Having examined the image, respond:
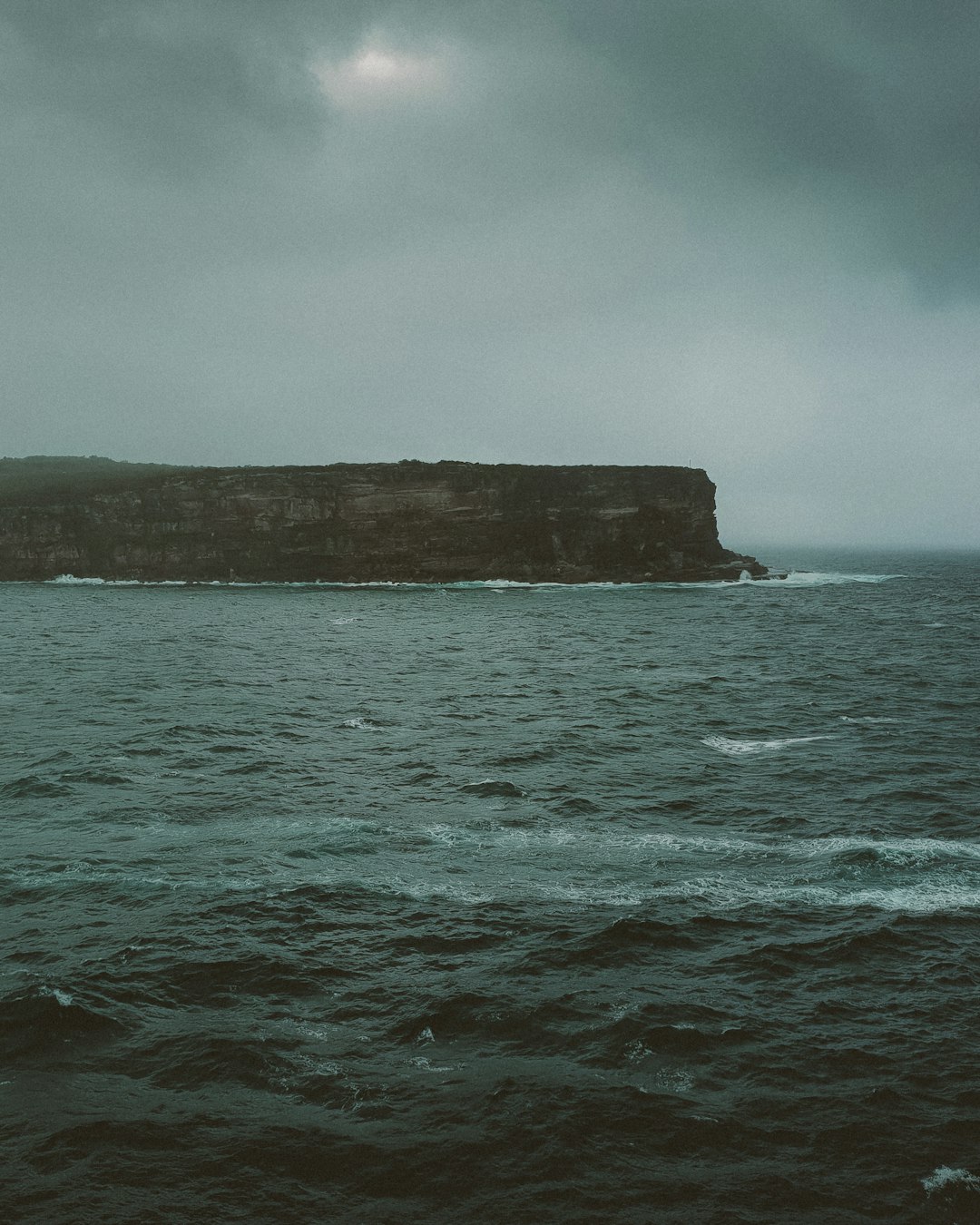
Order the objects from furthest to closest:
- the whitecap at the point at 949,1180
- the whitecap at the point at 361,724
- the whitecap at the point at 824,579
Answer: the whitecap at the point at 824,579, the whitecap at the point at 361,724, the whitecap at the point at 949,1180

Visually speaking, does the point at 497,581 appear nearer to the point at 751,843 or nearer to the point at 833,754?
the point at 833,754

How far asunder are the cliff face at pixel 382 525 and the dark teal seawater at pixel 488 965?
312 ft

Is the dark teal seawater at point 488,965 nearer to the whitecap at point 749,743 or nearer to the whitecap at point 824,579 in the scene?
the whitecap at point 749,743

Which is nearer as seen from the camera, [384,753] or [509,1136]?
[509,1136]

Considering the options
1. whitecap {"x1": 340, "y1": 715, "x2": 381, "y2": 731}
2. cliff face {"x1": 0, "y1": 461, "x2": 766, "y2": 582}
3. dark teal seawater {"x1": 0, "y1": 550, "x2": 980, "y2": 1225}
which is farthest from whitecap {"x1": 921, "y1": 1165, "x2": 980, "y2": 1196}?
cliff face {"x1": 0, "y1": 461, "x2": 766, "y2": 582}

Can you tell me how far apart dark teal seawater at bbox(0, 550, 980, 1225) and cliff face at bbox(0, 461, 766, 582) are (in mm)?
95031

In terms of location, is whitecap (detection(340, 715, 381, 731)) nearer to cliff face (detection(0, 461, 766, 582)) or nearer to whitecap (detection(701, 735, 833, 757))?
whitecap (detection(701, 735, 833, 757))

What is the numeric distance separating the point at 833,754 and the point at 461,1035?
23193 mm

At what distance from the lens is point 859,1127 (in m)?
12.4

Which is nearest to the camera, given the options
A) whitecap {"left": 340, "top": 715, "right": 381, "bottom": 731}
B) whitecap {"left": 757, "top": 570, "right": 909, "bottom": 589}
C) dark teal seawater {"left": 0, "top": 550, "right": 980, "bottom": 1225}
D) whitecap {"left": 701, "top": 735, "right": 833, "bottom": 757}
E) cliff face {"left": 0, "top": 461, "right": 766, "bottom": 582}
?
dark teal seawater {"left": 0, "top": 550, "right": 980, "bottom": 1225}

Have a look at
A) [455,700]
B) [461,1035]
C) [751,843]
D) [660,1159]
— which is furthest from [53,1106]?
[455,700]

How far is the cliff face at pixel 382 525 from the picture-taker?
133 metres

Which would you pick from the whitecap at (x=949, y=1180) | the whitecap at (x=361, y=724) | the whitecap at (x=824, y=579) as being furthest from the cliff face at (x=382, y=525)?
the whitecap at (x=949, y=1180)

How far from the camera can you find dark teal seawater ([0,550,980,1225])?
11.5m
